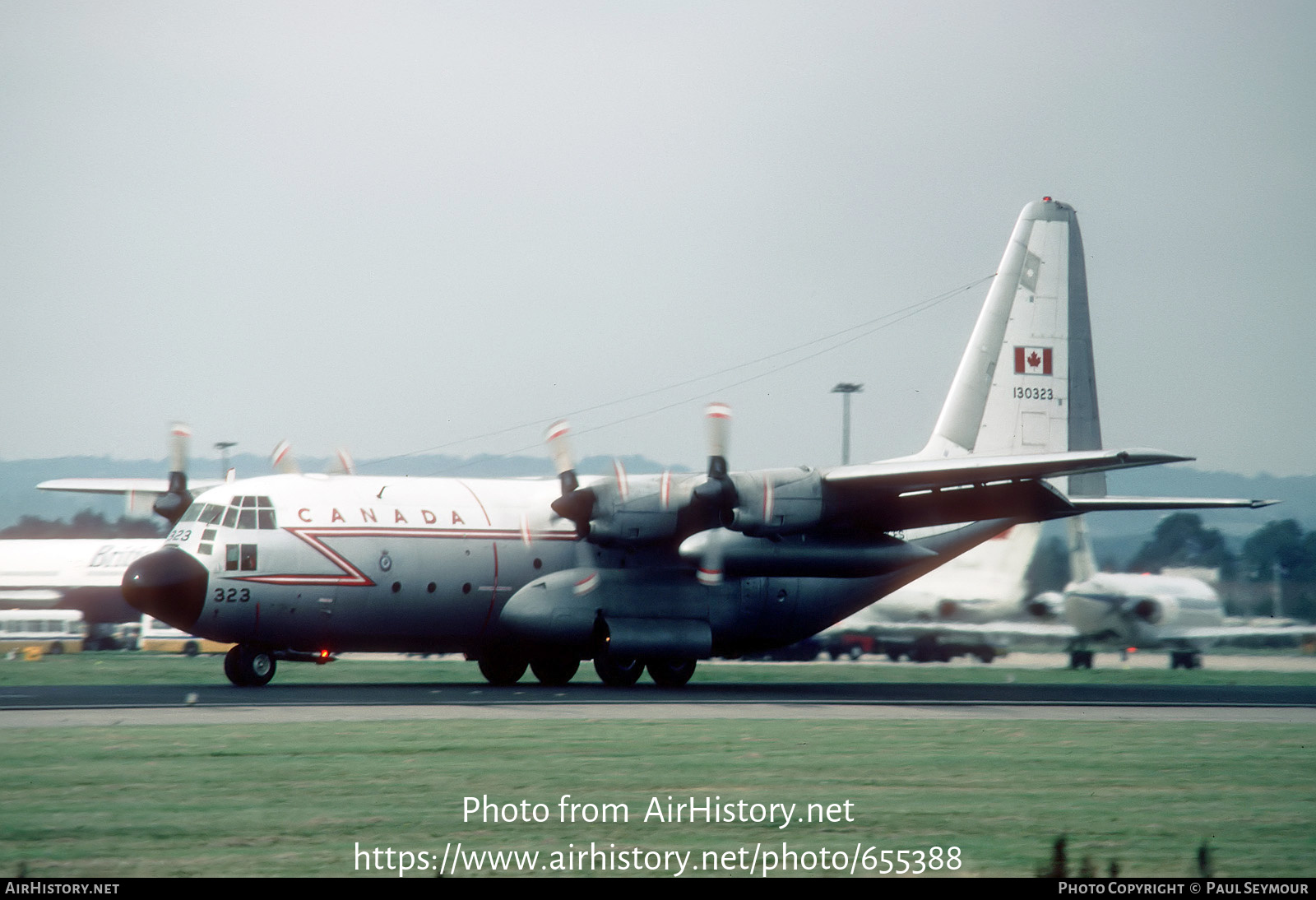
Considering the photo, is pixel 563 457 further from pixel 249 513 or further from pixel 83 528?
pixel 83 528

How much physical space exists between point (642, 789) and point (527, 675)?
68.9ft

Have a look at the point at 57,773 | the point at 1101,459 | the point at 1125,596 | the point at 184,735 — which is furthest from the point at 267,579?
the point at 1125,596

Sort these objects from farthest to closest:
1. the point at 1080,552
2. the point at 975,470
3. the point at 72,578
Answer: the point at 72,578 → the point at 1080,552 → the point at 975,470

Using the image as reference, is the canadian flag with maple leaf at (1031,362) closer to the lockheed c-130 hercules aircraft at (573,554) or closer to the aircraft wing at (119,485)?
the lockheed c-130 hercules aircraft at (573,554)

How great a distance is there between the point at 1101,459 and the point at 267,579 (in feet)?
49.1

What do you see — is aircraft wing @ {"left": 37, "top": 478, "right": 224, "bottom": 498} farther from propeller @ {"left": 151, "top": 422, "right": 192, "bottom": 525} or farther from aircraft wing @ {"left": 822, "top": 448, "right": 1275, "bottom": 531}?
aircraft wing @ {"left": 822, "top": 448, "right": 1275, "bottom": 531}

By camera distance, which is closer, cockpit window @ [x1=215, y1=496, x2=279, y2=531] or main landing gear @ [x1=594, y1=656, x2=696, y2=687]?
cockpit window @ [x1=215, y1=496, x2=279, y2=531]

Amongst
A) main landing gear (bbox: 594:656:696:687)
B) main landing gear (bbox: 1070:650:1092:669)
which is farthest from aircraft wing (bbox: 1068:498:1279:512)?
main landing gear (bbox: 1070:650:1092:669)

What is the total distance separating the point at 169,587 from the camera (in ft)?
81.0

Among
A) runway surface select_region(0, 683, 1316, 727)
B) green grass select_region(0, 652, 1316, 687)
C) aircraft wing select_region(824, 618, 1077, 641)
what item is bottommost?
green grass select_region(0, 652, 1316, 687)

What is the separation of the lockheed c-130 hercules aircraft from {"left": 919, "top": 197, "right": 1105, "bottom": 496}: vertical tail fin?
7.33 ft

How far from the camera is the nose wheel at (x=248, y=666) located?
85.4 feet

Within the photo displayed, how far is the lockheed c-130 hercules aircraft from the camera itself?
1011 inches

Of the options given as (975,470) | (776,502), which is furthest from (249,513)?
(975,470)
